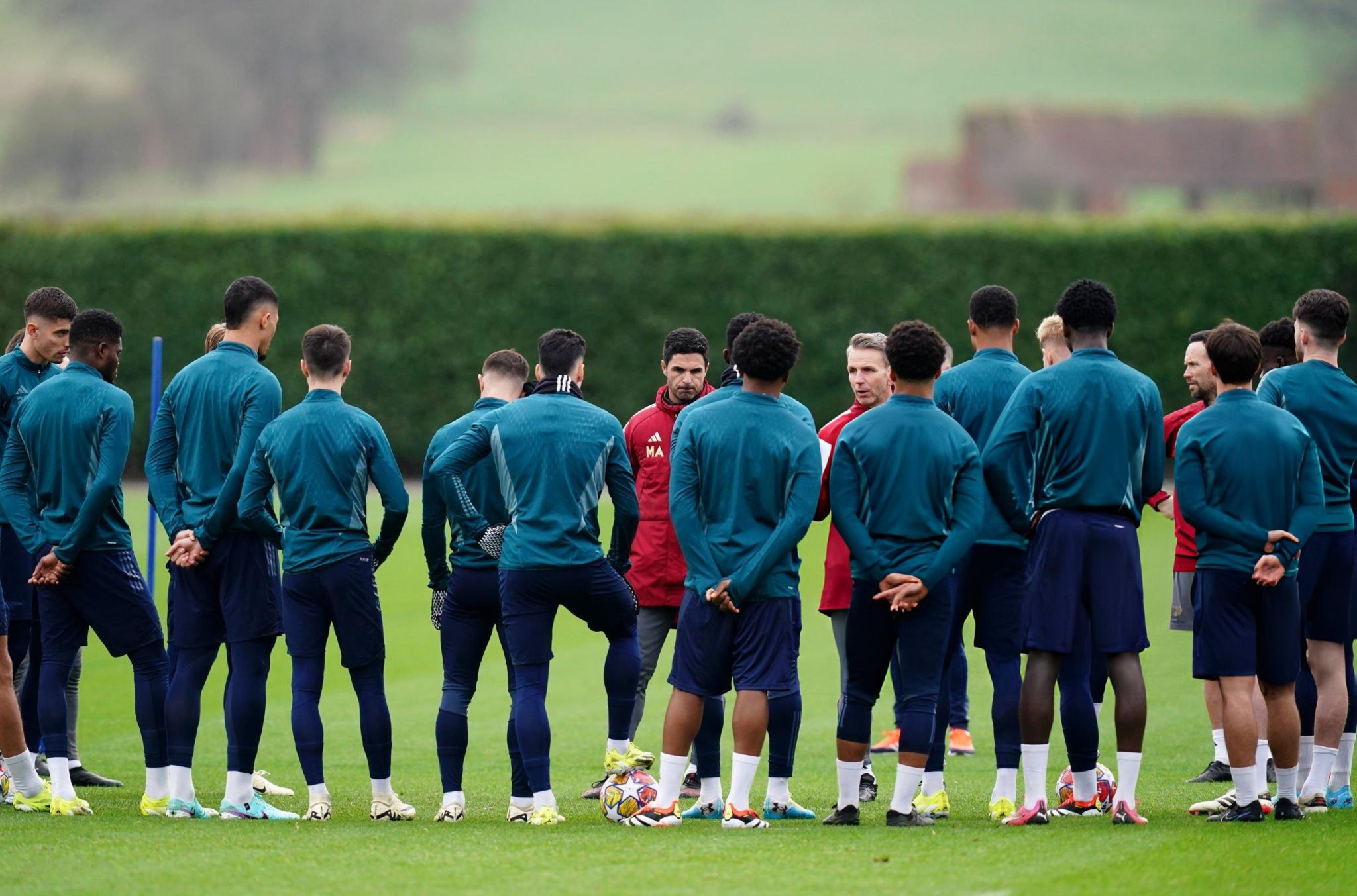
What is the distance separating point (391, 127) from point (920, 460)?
74771mm

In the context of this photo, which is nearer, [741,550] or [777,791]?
[741,550]

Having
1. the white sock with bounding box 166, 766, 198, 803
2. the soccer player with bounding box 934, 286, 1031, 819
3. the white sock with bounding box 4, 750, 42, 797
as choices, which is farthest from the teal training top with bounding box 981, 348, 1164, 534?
the white sock with bounding box 4, 750, 42, 797

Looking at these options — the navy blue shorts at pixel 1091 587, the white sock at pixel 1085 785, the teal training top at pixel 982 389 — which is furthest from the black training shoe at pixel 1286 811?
the teal training top at pixel 982 389

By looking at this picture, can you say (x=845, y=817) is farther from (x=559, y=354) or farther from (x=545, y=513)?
(x=559, y=354)

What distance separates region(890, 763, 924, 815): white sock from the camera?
21.1ft

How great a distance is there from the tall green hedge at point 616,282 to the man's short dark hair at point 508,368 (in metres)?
15.9

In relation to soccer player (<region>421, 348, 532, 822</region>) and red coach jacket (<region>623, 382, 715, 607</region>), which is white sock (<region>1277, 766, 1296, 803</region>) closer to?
red coach jacket (<region>623, 382, 715, 607</region>)

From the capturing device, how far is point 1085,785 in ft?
22.2

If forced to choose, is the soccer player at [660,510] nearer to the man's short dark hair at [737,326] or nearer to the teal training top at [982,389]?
the man's short dark hair at [737,326]

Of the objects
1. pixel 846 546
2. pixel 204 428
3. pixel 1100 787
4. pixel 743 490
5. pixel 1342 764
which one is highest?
pixel 204 428

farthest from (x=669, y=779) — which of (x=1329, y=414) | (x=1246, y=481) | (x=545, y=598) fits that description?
(x=1329, y=414)

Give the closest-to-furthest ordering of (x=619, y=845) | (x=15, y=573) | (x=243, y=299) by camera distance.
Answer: (x=619, y=845)
(x=243, y=299)
(x=15, y=573)

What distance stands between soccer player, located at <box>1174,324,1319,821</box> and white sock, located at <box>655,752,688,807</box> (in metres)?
2.26

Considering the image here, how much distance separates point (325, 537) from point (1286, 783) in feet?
14.0
